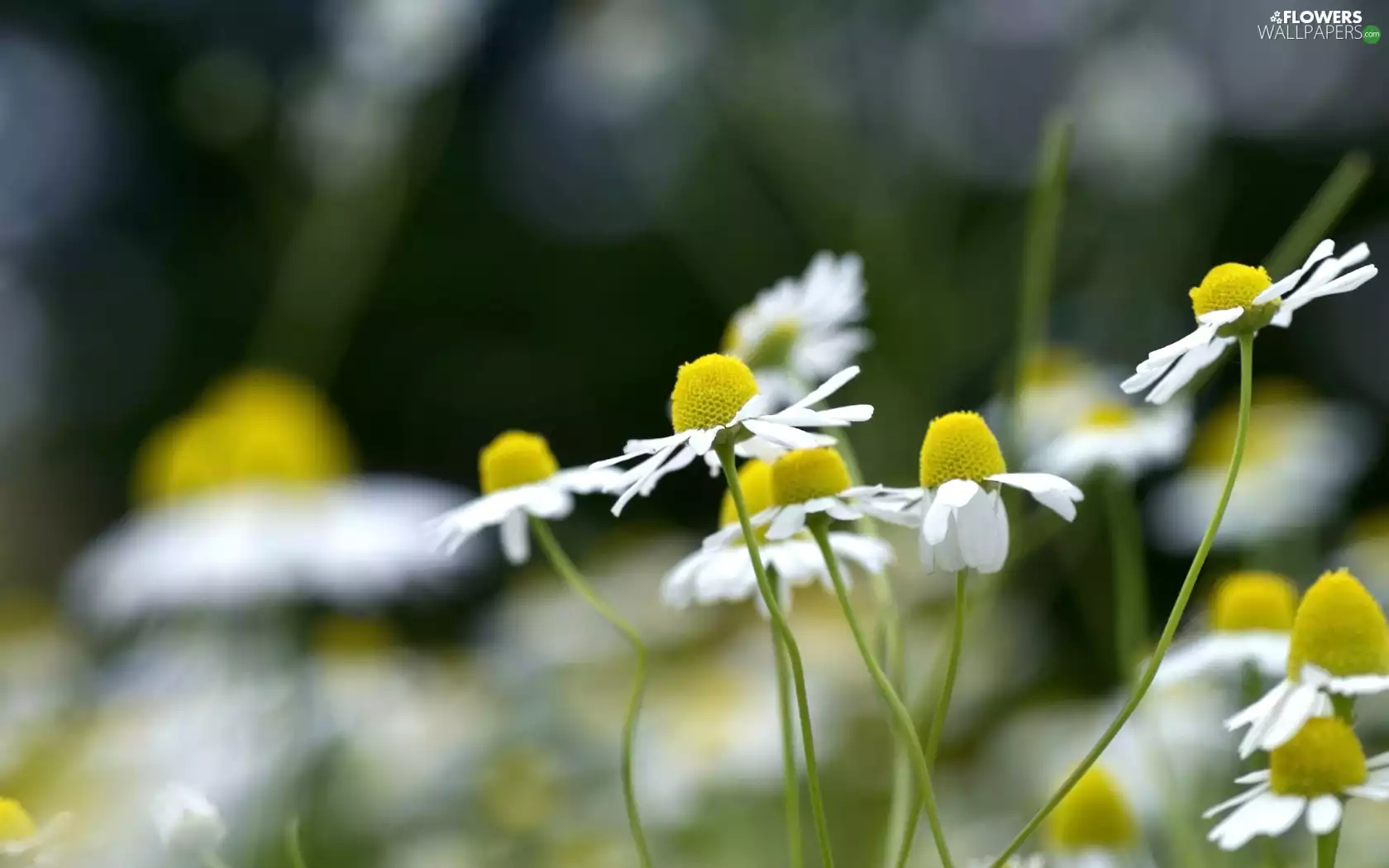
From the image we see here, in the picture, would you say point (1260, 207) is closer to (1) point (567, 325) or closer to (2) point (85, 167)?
(1) point (567, 325)

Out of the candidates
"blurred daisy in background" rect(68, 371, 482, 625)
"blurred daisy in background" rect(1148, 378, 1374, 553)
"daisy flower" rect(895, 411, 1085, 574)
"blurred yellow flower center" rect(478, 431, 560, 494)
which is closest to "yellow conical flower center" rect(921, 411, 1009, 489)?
"daisy flower" rect(895, 411, 1085, 574)

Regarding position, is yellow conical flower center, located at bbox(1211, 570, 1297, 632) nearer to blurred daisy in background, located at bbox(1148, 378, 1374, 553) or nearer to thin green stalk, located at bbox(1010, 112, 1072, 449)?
thin green stalk, located at bbox(1010, 112, 1072, 449)

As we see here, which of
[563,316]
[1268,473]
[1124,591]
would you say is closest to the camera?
[1124,591]

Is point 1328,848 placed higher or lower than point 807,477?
lower

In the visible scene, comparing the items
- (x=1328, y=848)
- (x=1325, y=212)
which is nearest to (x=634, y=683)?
(x=1328, y=848)

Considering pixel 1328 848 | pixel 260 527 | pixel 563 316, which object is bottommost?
pixel 1328 848

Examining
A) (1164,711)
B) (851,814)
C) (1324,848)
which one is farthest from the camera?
(851,814)

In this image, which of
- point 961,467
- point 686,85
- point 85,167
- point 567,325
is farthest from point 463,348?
point 961,467

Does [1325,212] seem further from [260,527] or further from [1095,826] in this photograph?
[260,527]
